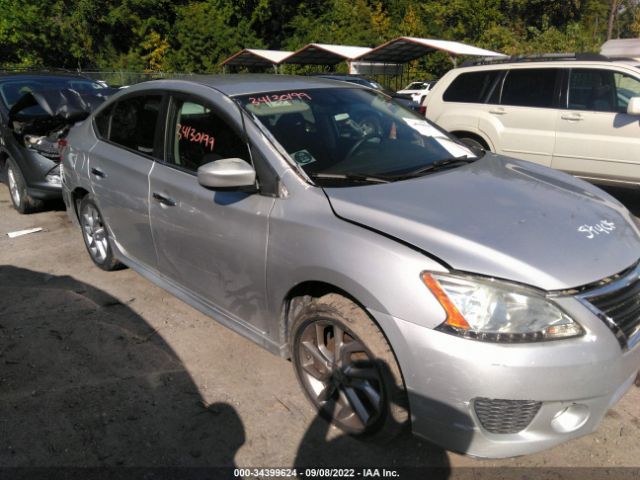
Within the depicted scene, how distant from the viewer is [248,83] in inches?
130

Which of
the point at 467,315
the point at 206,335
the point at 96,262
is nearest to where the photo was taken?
the point at 467,315

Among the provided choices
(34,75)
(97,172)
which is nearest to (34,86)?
(34,75)

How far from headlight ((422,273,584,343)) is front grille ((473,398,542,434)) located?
0.80 ft

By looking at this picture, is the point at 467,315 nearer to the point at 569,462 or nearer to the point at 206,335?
the point at 569,462

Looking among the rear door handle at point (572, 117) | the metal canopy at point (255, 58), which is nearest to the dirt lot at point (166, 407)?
the rear door handle at point (572, 117)

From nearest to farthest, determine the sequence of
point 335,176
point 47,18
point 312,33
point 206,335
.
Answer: point 335,176, point 206,335, point 47,18, point 312,33

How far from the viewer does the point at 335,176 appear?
9.05ft

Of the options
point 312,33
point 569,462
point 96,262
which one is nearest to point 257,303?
point 569,462

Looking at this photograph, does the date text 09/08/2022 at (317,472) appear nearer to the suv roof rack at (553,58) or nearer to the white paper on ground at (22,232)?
the white paper on ground at (22,232)

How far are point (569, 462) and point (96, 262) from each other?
3.94m

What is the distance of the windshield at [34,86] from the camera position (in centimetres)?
672

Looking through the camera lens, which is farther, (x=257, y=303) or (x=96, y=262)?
(x=96, y=262)

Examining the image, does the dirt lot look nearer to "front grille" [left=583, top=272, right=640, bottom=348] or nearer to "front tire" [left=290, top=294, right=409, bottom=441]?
"front tire" [left=290, top=294, right=409, bottom=441]

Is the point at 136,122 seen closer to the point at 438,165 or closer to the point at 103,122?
the point at 103,122
